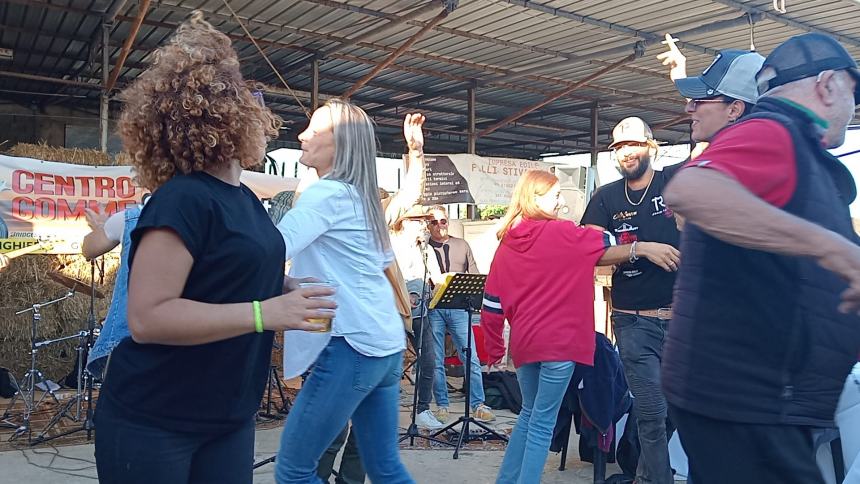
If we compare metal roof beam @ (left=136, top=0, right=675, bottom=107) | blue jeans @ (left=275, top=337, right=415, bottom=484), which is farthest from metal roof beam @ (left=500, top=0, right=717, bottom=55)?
blue jeans @ (left=275, top=337, right=415, bottom=484)

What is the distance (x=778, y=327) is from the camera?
6.10 ft

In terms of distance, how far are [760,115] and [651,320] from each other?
2774mm

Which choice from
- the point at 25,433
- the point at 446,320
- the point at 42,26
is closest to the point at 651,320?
the point at 446,320

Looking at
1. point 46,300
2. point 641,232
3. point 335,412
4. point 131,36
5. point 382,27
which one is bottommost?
point 46,300

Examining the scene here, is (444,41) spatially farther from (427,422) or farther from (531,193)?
(531,193)

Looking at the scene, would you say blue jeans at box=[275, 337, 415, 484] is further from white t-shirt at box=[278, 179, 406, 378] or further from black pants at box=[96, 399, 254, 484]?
black pants at box=[96, 399, 254, 484]

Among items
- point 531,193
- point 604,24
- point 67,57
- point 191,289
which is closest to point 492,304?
point 531,193

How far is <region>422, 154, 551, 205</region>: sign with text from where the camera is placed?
12.2m

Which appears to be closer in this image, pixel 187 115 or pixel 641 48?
pixel 187 115

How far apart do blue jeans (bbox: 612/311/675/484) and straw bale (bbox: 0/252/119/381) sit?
21.3ft

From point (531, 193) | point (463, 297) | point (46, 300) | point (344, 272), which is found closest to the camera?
point (344, 272)

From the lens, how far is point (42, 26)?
10281 mm

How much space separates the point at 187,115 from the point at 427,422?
570cm

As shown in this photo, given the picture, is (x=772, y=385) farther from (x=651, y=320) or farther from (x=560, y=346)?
(x=651, y=320)
